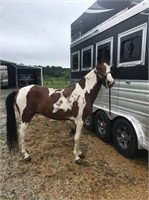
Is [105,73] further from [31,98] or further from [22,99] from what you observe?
[22,99]

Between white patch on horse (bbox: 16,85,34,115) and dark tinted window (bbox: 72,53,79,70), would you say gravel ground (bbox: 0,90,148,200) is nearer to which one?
white patch on horse (bbox: 16,85,34,115)

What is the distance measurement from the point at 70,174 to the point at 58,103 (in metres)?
1.14

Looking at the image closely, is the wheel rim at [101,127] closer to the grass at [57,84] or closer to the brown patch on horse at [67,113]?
the brown patch on horse at [67,113]

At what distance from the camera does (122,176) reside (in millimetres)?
2668

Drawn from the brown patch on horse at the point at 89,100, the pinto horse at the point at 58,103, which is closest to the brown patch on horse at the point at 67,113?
the pinto horse at the point at 58,103

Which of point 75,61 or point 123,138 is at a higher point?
point 75,61

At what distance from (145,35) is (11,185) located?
2.77m

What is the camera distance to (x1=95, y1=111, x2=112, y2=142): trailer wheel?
12.3 ft

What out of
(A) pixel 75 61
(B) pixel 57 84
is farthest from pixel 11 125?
(B) pixel 57 84

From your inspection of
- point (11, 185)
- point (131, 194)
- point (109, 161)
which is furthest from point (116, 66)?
point (11, 185)

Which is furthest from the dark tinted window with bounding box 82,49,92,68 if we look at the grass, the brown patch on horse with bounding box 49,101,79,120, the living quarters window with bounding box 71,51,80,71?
the grass

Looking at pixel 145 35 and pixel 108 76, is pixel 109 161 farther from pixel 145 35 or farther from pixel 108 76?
pixel 145 35

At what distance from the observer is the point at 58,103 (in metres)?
3.11

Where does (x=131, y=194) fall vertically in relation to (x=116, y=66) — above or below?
below
